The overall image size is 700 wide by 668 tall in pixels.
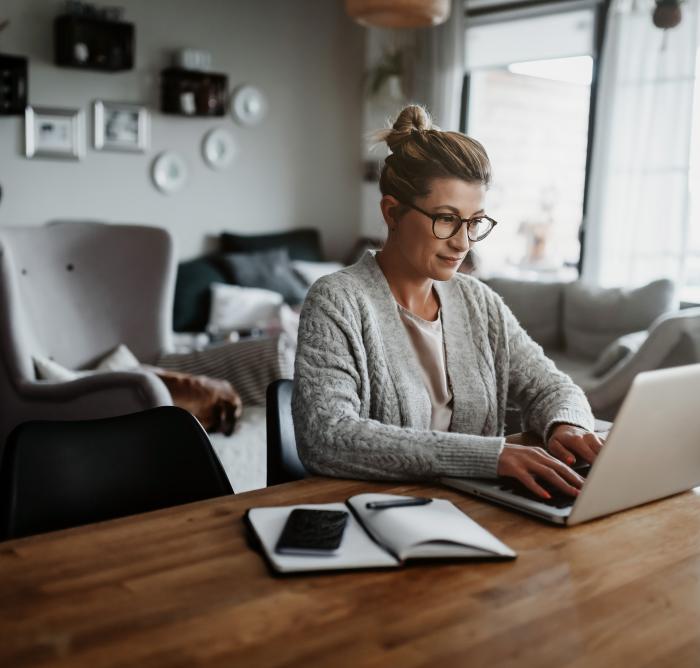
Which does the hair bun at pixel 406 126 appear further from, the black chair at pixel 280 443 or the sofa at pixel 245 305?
the sofa at pixel 245 305

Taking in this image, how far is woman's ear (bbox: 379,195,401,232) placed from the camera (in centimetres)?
170

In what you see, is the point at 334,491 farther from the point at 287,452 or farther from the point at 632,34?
the point at 632,34

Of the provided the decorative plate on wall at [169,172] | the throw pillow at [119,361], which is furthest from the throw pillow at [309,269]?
the throw pillow at [119,361]

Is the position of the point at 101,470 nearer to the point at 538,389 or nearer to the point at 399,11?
the point at 538,389

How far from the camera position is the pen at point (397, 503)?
1.18 m

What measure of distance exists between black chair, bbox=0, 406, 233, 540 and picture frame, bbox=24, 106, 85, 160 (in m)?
4.00

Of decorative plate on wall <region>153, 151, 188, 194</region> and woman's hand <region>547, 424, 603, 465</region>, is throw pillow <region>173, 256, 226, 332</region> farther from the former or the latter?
woman's hand <region>547, 424, 603, 465</region>

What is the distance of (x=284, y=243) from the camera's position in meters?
6.12

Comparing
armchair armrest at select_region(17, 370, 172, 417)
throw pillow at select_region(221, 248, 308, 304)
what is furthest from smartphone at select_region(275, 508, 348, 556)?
throw pillow at select_region(221, 248, 308, 304)

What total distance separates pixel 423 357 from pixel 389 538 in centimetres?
67

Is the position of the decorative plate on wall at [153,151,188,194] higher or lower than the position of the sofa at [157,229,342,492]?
higher

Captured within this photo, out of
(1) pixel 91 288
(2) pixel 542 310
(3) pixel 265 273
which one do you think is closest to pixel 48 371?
(1) pixel 91 288

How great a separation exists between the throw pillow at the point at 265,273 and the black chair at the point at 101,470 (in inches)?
159

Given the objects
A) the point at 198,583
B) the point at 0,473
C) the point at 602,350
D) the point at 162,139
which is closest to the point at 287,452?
the point at 0,473
